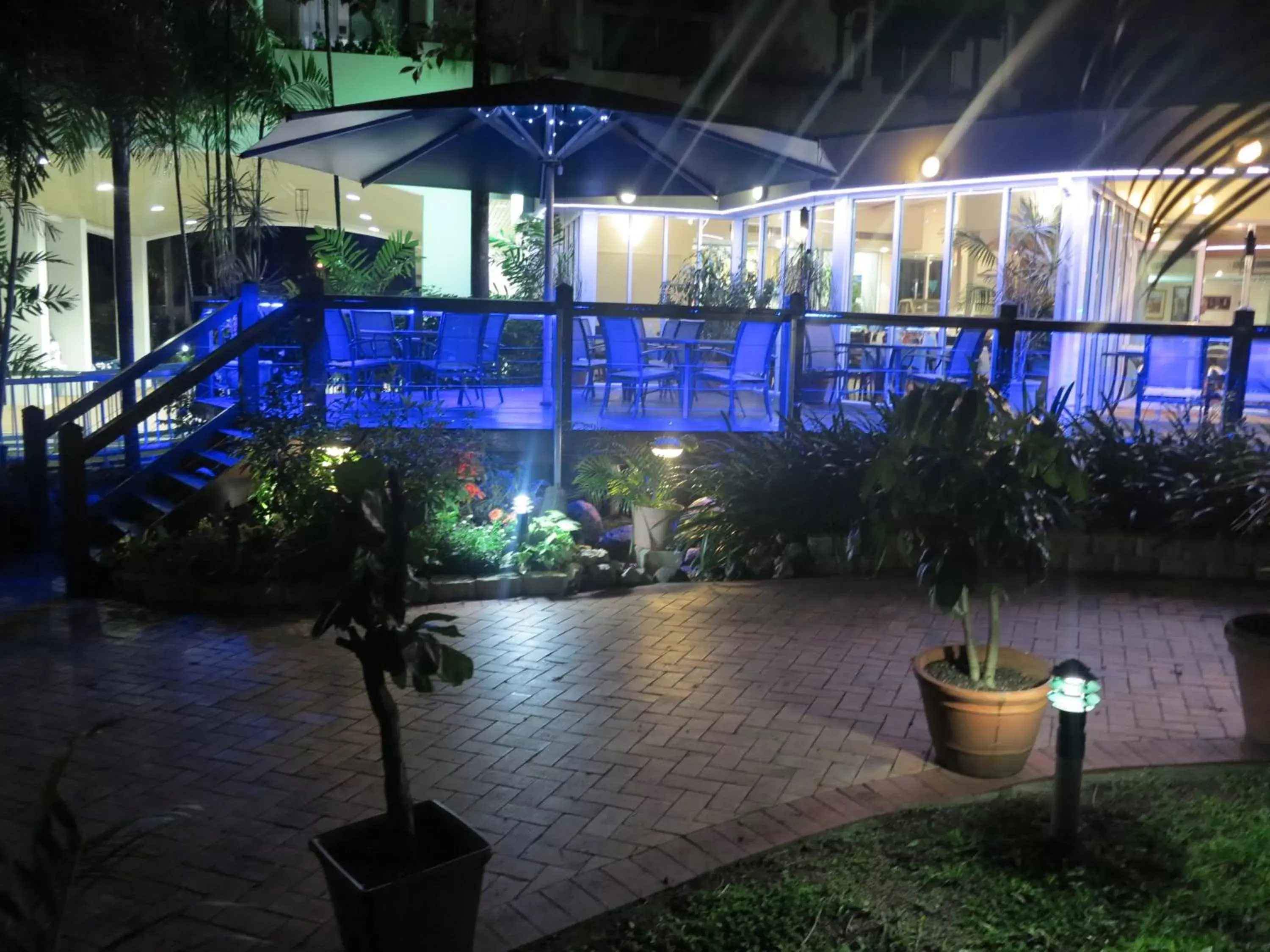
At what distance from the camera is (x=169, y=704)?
15.1 feet

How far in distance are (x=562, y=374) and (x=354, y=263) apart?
19.5 feet

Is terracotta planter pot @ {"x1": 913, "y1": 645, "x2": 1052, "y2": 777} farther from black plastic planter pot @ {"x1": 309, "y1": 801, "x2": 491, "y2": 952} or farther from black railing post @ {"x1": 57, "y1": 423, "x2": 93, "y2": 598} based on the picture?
black railing post @ {"x1": 57, "y1": 423, "x2": 93, "y2": 598}

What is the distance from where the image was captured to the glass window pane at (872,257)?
14.3 m

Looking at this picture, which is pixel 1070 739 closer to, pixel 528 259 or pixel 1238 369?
pixel 1238 369

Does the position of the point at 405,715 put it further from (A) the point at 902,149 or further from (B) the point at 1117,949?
(A) the point at 902,149

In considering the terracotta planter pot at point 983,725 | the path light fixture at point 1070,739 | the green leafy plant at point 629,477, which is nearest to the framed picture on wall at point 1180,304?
the green leafy plant at point 629,477

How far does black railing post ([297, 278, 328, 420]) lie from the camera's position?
7309 mm

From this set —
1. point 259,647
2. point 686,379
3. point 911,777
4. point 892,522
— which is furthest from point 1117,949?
point 686,379

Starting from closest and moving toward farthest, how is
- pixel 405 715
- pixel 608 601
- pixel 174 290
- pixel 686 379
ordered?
pixel 405 715 < pixel 608 601 < pixel 686 379 < pixel 174 290

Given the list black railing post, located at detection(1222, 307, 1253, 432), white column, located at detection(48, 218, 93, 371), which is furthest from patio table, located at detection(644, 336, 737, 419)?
white column, located at detection(48, 218, 93, 371)

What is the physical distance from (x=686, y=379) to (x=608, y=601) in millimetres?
2861

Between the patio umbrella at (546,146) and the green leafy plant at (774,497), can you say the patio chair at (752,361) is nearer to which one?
the green leafy plant at (774,497)

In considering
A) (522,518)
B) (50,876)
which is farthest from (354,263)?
(50,876)

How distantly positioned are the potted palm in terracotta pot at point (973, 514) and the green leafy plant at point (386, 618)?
5.73 ft
